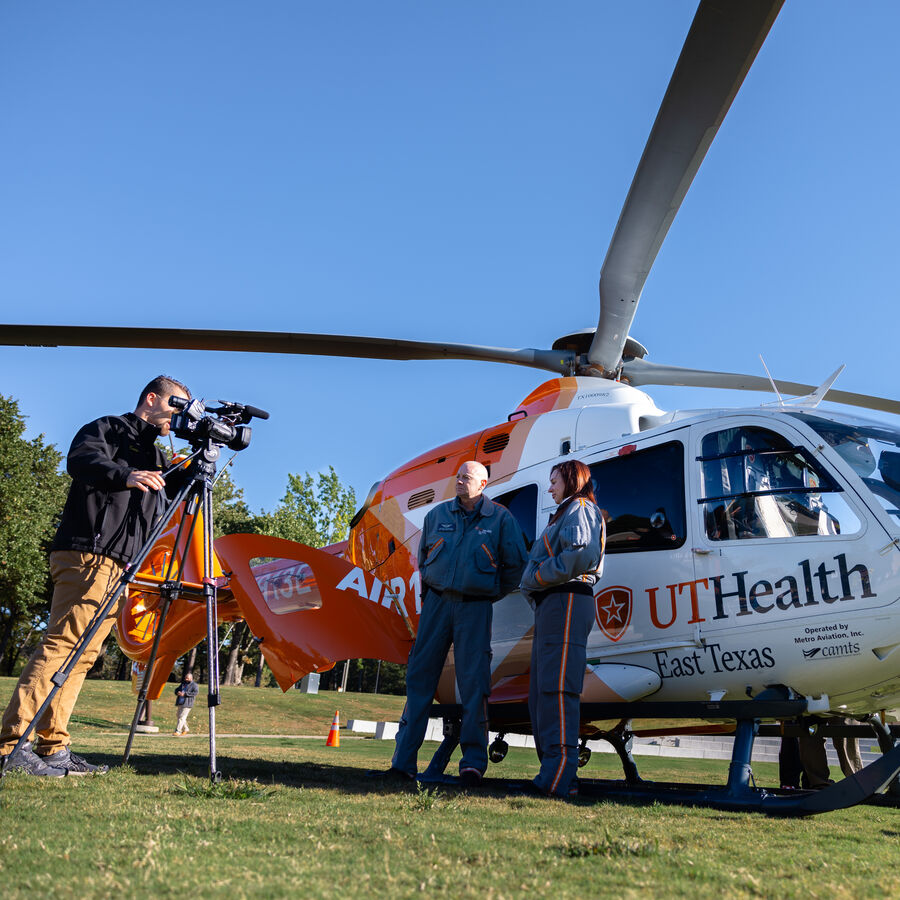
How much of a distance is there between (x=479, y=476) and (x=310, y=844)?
3145 mm

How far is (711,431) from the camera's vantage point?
18.0ft

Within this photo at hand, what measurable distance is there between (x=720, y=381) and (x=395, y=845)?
719 cm

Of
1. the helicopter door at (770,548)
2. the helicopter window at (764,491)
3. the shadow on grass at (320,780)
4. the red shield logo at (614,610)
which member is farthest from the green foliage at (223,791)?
the helicopter window at (764,491)

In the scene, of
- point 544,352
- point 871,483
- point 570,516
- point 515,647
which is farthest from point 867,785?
point 544,352

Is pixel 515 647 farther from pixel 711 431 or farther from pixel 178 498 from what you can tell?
pixel 178 498

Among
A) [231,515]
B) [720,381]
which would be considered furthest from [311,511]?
[720,381]

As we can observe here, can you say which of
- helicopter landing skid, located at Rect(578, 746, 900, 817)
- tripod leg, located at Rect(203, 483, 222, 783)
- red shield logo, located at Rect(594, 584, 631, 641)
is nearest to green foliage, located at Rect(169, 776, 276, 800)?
tripod leg, located at Rect(203, 483, 222, 783)

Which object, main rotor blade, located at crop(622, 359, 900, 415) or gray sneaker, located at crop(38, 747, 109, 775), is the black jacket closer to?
gray sneaker, located at crop(38, 747, 109, 775)

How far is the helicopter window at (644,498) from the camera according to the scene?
18.0 ft

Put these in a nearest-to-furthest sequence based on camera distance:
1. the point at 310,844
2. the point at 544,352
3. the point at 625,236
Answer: the point at 310,844, the point at 625,236, the point at 544,352

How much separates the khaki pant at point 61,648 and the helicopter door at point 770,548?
3.73 metres

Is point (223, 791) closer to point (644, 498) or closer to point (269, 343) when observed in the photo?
point (644, 498)

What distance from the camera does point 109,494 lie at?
5.05 metres

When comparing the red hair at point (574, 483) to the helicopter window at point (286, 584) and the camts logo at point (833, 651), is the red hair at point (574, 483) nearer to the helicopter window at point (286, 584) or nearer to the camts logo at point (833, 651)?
the camts logo at point (833, 651)
